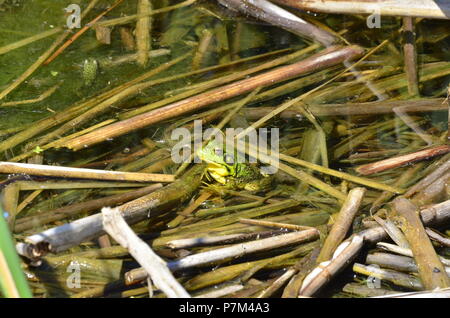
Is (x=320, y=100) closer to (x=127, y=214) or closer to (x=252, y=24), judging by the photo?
(x=252, y=24)

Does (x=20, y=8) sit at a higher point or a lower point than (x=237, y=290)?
higher

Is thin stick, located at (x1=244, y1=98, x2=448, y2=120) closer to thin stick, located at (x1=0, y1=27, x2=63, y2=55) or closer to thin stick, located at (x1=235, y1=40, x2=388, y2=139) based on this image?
thin stick, located at (x1=235, y1=40, x2=388, y2=139)

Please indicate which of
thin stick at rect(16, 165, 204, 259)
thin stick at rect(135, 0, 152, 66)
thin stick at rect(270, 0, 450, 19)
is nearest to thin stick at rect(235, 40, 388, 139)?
thin stick at rect(270, 0, 450, 19)

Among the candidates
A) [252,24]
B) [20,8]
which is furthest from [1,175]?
[252,24]

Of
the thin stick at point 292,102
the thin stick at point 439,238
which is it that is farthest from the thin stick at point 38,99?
the thin stick at point 439,238

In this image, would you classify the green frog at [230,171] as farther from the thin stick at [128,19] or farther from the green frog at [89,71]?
the thin stick at [128,19]

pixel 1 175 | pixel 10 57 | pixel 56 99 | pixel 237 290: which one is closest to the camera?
pixel 237 290

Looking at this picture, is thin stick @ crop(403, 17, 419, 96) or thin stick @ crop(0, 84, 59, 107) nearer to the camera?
thin stick @ crop(0, 84, 59, 107)

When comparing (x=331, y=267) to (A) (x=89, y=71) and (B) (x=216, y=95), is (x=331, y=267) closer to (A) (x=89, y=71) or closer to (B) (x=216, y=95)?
(B) (x=216, y=95)
